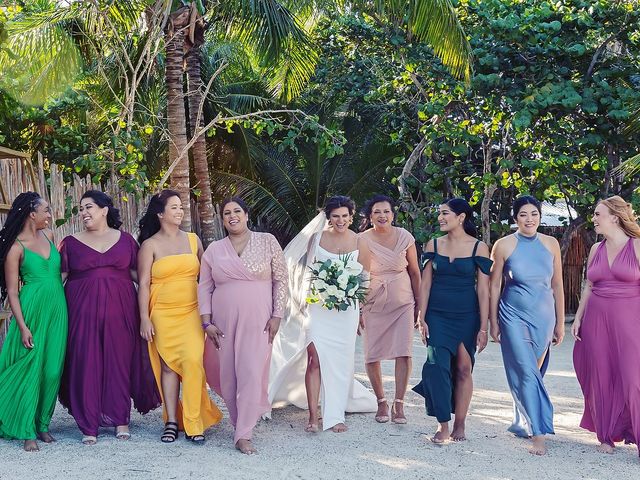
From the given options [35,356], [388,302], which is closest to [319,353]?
[388,302]

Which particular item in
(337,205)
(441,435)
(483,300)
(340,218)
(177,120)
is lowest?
(441,435)

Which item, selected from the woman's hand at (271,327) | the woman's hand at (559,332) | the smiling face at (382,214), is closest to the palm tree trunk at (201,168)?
the smiling face at (382,214)

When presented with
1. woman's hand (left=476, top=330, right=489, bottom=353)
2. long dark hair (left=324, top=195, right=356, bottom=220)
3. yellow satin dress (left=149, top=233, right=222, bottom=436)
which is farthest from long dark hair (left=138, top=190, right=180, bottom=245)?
woman's hand (left=476, top=330, right=489, bottom=353)

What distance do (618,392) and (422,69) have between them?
862cm

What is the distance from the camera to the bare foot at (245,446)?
6.04 m

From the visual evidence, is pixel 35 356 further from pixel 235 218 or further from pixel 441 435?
pixel 441 435

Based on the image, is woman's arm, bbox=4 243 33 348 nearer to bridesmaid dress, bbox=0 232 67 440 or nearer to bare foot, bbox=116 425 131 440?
bridesmaid dress, bbox=0 232 67 440

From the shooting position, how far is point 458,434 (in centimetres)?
642

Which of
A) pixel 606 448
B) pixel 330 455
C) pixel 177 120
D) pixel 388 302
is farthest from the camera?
pixel 177 120

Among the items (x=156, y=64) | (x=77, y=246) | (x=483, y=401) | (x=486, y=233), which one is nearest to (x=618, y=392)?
(x=483, y=401)

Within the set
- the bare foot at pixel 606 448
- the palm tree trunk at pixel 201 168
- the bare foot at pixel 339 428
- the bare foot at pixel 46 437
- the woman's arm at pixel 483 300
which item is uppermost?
the palm tree trunk at pixel 201 168

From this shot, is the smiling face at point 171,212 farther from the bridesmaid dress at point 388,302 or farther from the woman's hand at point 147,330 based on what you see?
the bridesmaid dress at point 388,302

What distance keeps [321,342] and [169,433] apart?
1369 millimetres

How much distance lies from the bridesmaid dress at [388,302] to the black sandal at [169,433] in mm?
1743
